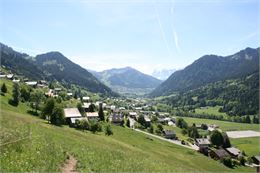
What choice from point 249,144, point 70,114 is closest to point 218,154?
point 70,114

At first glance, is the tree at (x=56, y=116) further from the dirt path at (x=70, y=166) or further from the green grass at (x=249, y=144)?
the green grass at (x=249, y=144)

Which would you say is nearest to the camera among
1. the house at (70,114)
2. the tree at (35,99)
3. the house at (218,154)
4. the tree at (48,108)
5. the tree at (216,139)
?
the tree at (48,108)

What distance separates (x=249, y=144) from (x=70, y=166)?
16510 cm

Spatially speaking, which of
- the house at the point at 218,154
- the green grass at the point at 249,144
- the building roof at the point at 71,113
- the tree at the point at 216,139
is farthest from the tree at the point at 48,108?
the green grass at the point at 249,144

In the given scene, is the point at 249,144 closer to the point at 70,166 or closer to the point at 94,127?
the point at 94,127

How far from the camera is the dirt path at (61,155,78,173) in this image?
949 inches

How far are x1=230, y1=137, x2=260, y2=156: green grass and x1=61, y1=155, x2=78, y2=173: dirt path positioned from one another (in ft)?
435

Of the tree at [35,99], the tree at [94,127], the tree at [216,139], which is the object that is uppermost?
the tree at [35,99]

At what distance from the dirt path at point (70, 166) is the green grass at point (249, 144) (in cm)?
13249

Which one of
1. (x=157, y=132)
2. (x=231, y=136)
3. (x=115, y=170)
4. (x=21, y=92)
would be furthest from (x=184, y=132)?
(x=115, y=170)

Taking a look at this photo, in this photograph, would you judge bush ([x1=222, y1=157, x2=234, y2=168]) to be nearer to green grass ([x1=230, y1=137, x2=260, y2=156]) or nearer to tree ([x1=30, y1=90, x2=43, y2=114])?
green grass ([x1=230, y1=137, x2=260, y2=156])

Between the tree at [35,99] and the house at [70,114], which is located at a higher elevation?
the tree at [35,99]

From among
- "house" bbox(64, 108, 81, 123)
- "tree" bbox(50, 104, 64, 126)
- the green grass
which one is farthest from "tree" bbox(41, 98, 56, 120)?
the green grass

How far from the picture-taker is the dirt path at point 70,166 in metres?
24.1
